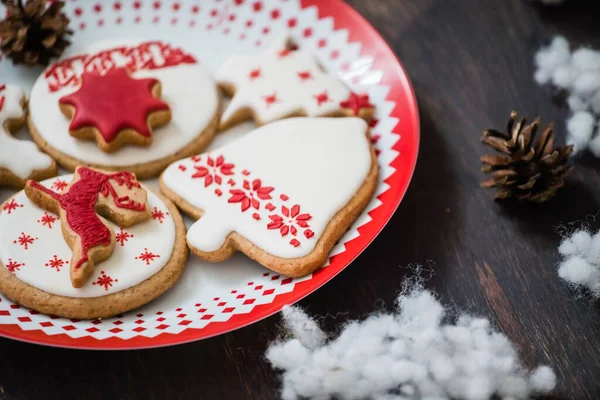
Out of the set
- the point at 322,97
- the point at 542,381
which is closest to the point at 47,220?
the point at 322,97

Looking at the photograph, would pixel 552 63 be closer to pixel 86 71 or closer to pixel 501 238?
pixel 501 238

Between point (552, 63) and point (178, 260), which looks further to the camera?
point (552, 63)

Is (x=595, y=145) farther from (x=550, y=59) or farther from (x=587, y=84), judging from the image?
(x=550, y=59)

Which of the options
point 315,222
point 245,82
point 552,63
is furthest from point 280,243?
point 552,63

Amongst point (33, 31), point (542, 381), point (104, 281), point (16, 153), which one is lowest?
point (542, 381)

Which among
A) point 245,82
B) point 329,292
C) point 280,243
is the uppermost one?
point 245,82

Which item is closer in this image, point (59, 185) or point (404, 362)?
point (404, 362)

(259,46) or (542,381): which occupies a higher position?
(259,46)
